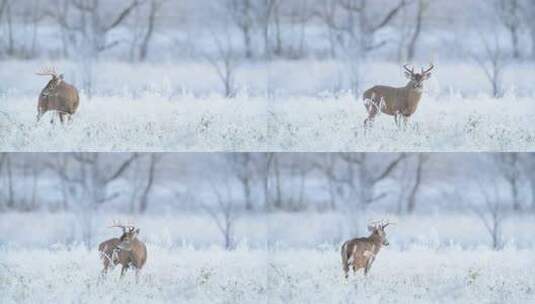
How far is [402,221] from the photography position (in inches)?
144

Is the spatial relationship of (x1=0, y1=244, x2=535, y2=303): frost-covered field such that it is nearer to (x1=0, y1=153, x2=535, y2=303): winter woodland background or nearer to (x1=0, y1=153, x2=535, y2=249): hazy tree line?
(x1=0, y1=153, x2=535, y2=303): winter woodland background

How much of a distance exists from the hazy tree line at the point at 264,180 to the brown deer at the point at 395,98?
0.14m

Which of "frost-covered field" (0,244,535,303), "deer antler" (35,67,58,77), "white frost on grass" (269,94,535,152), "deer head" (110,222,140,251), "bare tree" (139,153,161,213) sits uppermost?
"deer antler" (35,67,58,77)

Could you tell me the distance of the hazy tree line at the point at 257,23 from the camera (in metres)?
3.65

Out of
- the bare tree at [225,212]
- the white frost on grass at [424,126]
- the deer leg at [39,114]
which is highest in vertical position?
the deer leg at [39,114]

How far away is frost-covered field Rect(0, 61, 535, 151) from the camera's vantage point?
3646 mm

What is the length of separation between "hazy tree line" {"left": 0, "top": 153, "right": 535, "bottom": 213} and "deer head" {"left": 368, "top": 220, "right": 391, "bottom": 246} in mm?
62

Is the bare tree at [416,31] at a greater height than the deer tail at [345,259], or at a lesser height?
greater

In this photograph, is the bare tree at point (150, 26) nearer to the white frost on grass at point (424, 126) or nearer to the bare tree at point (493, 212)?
the white frost on grass at point (424, 126)

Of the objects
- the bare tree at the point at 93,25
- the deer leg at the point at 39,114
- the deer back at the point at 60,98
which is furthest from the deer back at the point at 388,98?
the deer leg at the point at 39,114

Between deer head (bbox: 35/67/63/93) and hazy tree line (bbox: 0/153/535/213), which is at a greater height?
deer head (bbox: 35/67/63/93)

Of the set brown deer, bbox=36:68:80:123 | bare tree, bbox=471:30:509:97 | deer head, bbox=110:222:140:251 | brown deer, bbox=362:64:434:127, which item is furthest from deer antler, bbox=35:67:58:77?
bare tree, bbox=471:30:509:97

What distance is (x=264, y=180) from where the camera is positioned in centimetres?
364

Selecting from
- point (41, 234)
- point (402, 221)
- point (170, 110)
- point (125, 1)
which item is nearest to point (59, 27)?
point (125, 1)
